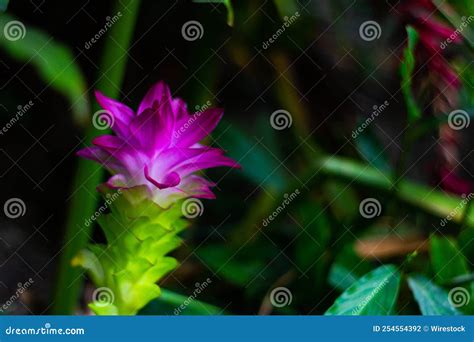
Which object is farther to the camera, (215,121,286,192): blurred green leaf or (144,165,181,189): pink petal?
(215,121,286,192): blurred green leaf

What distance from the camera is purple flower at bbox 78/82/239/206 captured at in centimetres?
154

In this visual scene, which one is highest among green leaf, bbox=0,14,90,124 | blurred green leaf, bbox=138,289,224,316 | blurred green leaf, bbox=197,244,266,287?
green leaf, bbox=0,14,90,124

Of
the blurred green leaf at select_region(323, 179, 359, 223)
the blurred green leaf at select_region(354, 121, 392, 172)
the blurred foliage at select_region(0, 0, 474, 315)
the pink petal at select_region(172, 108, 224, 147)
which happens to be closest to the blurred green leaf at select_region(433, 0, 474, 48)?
the blurred foliage at select_region(0, 0, 474, 315)

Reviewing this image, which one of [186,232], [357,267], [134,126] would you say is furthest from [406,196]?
[134,126]

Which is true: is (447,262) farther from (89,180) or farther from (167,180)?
(89,180)

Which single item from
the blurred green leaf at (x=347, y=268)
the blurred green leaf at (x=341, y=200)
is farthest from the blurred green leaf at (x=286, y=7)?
the blurred green leaf at (x=347, y=268)

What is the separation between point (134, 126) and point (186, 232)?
0.25 m

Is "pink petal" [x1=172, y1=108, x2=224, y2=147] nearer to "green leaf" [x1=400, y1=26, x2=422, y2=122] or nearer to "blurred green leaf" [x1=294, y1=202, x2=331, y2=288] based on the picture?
"blurred green leaf" [x1=294, y1=202, x2=331, y2=288]

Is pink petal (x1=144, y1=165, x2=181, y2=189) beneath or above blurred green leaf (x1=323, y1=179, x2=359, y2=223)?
beneath

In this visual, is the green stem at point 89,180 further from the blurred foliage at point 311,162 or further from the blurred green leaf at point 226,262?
the blurred green leaf at point 226,262

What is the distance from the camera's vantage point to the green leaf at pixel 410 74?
1633 millimetres

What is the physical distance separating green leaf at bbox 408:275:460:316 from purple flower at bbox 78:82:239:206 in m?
0.43

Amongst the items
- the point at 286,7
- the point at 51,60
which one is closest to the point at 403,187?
the point at 286,7

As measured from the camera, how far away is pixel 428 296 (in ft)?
5.46
